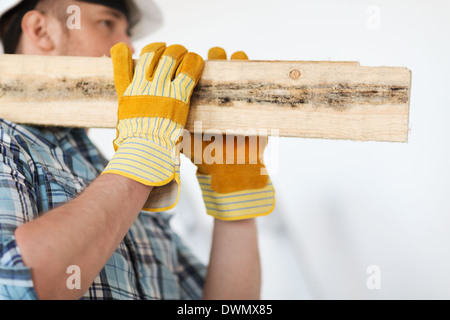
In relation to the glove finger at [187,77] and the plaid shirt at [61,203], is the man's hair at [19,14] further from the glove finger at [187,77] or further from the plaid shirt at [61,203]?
the glove finger at [187,77]

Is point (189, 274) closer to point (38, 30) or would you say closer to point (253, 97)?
point (253, 97)

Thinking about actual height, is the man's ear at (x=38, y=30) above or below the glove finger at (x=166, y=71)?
above

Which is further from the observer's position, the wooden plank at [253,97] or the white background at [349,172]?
the white background at [349,172]

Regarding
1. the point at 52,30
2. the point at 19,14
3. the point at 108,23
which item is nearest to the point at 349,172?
the point at 108,23

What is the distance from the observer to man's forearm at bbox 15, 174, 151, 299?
0.66m

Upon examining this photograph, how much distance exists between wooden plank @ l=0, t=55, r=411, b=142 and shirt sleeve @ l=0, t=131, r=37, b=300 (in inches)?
5.7

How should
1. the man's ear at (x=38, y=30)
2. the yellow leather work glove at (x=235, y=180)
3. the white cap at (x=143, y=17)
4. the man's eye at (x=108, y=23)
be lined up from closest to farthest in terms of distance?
Answer: the yellow leather work glove at (x=235, y=180) < the man's ear at (x=38, y=30) < the man's eye at (x=108, y=23) < the white cap at (x=143, y=17)

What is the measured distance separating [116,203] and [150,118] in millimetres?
198

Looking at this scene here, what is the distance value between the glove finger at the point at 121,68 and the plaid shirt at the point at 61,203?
24 centimetres

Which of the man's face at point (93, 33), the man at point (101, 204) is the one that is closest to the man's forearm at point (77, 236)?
the man at point (101, 204)

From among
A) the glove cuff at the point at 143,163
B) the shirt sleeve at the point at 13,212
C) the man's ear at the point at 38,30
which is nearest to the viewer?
the shirt sleeve at the point at 13,212

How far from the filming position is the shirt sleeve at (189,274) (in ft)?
4.81

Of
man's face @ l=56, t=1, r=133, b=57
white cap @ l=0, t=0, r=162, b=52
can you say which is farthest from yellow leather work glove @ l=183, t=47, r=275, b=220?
white cap @ l=0, t=0, r=162, b=52

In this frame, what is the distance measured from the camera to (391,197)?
1.45 m
